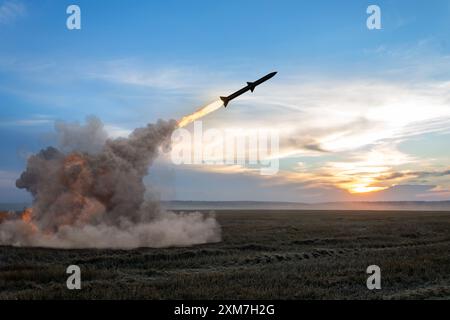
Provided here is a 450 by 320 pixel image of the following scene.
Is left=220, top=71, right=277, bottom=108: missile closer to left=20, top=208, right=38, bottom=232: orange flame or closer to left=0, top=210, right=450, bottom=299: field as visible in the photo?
left=0, top=210, right=450, bottom=299: field

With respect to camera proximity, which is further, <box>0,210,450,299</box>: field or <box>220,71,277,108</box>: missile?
<box>220,71,277,108</box>: missile

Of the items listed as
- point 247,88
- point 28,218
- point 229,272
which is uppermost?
point 247,88

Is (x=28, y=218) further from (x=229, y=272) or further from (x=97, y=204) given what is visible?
(x=229, y=272)

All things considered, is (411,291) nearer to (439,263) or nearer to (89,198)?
(439,263)

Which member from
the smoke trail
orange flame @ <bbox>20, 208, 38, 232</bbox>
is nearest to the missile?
the smoke trail

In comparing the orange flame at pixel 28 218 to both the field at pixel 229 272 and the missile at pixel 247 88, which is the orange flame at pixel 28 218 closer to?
the field at pixel 229 272

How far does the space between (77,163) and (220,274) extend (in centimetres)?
2123

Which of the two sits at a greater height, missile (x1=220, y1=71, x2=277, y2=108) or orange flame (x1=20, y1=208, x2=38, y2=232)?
missile (x1=220, y1=71, x2=277, y2=108)

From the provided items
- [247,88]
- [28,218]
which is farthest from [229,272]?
[28,218]

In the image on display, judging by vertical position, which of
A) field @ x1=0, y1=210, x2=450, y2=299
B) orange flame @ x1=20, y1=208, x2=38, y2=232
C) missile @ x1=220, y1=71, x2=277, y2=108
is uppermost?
missile @ x1=220, y1=71, x2=277, y2=108

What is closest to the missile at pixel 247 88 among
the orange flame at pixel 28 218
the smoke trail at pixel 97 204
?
the smoke trail at pixel 97 204

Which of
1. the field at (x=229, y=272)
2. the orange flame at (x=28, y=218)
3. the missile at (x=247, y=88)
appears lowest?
the field at (x=229, y=272)

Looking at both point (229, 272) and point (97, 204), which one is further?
point (97, 204)

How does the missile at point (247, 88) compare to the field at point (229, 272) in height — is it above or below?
above
